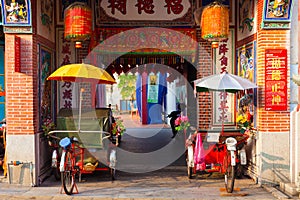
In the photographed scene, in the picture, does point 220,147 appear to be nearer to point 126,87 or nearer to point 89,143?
point 89,143

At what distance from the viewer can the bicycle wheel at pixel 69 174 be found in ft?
21.3

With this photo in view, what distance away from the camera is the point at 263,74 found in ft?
23.4

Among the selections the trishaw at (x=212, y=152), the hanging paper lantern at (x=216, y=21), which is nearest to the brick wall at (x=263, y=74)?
the trishaw at (x=212, y=152)

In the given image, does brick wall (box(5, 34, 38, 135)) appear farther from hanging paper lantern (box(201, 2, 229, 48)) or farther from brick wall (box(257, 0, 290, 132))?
brick wall (box(257, 0, 290, 132))

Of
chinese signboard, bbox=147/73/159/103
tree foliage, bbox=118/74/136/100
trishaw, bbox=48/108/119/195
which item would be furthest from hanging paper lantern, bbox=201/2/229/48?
tree foliage, bbox=118/74/136/100

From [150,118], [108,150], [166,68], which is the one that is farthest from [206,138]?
[150,118]

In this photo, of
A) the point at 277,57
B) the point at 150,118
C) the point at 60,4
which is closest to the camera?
the point at 277,57

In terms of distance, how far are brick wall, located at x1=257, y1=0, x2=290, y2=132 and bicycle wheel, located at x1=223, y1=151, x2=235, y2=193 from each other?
34.7 inches

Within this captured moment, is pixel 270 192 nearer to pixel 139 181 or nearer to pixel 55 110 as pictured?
pixel 139 181

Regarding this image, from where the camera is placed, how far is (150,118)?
2100 centimetres

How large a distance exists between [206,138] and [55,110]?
11.2 ft

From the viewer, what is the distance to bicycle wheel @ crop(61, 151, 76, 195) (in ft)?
21.3

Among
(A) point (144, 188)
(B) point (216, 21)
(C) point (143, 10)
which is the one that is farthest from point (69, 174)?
(C) point (143, 10)

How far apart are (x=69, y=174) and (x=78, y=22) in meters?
2.87
